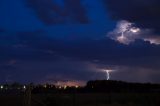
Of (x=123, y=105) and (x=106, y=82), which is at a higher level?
(x=106, y=82)

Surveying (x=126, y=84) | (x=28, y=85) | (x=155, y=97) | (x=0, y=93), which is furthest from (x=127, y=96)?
(x=126, y=84)

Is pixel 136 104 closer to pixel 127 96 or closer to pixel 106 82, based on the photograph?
pixel 127 96

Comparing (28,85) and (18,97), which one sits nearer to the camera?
(28,85)

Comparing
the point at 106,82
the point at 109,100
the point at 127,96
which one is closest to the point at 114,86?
the point at 106,82

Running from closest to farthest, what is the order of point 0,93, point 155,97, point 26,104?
point 26,104, point 0,93, point 155,97

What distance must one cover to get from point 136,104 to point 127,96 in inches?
254

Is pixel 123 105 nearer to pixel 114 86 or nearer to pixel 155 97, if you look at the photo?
pixel 155 97

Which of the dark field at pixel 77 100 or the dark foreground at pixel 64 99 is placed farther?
the dark field at pixel 77 100

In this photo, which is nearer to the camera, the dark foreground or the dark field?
the dark foreground

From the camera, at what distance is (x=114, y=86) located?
264 ft

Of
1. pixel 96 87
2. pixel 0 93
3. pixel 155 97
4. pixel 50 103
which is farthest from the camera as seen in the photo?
pixel 96 87

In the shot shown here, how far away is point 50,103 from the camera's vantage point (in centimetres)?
4225

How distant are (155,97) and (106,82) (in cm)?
2849

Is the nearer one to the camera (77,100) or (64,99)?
(64,99)
